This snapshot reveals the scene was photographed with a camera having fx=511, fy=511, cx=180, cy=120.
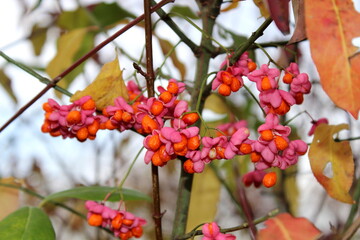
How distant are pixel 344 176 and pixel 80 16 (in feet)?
2.82

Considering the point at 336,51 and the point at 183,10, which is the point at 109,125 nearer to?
the point at 336,51

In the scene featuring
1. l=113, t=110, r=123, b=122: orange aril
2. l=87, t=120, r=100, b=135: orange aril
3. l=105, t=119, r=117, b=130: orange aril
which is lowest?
l=113, t=110, r=123, b=122: orange aril

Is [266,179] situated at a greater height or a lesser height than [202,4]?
lesser

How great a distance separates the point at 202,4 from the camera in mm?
754

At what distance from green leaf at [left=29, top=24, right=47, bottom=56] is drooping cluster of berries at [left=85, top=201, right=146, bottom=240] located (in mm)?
687

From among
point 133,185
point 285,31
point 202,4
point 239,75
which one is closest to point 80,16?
point 202,4

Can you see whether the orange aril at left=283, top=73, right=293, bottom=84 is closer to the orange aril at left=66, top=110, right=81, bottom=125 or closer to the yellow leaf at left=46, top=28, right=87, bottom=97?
the orange aril at left=66, top=110, right=81, bottom=125

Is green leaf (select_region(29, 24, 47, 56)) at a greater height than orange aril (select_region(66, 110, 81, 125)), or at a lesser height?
greater

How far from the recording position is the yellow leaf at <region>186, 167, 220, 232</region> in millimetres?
1019

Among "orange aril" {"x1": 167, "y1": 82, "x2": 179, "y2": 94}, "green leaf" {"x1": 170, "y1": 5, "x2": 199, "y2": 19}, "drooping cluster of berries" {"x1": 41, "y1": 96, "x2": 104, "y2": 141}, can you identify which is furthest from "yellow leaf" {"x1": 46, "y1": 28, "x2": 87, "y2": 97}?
"orange aril" {"x1": 167, "y1": 82, "x2": 179, "y2": 94}

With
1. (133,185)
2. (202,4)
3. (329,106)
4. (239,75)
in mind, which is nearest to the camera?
(239,75)

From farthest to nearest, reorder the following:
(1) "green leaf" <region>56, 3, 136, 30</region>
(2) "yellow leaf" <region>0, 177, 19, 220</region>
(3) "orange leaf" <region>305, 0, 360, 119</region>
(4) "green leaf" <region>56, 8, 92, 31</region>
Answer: (4) "green leaf" <region>56, 8, 92, 31</region>
(1) "green leaf" <region>56, 3, 136, 30</region>
(2) "yellow leaf" <region>0, 177, 19, 220</region>
(3) "orange leaf" <region>305, 0, 360, 119</region>

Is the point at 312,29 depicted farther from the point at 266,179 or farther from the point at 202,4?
the point at 202,4

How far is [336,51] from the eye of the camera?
38 centimetres
